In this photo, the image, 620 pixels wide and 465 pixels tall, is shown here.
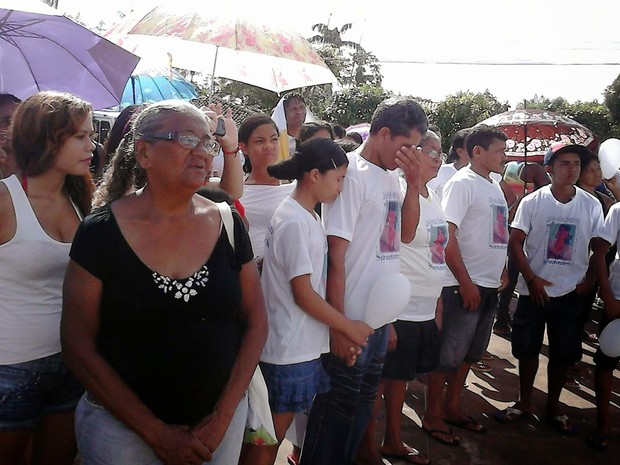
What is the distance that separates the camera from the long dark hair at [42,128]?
2102 millimetres

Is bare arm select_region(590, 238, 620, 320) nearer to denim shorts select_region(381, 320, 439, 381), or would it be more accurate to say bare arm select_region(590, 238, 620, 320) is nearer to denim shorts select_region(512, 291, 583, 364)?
denim shorts select_region(512, 291, 583, 364)

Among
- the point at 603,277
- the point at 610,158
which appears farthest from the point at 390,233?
the point at 610,158

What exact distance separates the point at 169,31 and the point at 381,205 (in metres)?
1.80

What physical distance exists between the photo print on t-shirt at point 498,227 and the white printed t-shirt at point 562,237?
0.35 metres

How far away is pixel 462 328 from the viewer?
12.2ft

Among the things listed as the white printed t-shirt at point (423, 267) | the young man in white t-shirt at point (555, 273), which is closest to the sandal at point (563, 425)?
the young man in white t-shirt at point (555, 273)

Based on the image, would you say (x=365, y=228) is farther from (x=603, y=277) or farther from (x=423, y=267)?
(x=603, y=277)

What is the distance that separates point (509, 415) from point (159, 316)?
3.16 meters

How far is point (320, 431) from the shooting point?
273 centimetres

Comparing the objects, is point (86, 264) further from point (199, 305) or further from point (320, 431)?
point (320, 431)

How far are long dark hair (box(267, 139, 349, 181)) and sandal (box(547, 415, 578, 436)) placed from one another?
260 centimetres

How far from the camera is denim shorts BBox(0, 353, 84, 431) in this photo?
6.48ft

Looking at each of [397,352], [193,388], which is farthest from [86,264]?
[397,352]

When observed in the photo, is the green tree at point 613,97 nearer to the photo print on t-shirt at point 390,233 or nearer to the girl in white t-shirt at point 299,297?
the photo print on t-shirt at point 390,233
